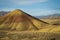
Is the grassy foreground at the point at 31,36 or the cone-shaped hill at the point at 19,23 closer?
the grassy foreground at the point at 31,36

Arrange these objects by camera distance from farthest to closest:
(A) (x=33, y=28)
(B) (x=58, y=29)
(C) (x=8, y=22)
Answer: (C) (x=8, y=22)
(A) (x=33, y=28)
(B) (x=58, y=29)

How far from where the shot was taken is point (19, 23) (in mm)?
115438

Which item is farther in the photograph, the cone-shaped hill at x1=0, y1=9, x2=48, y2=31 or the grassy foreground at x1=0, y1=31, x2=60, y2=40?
the cone-shaped hill at x1=0, y1=9, x2=48, y2=31

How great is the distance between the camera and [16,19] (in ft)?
399

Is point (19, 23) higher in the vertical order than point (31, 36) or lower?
lower

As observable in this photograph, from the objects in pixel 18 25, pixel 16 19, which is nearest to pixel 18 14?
pixel 16 19

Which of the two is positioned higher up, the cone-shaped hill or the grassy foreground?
the grassy foreground

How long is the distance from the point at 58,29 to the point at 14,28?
93.0 ft

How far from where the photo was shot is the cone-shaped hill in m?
111

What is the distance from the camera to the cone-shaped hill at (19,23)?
11121cm

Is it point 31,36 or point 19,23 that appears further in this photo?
point 19,23

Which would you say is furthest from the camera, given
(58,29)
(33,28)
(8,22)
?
(8,22)

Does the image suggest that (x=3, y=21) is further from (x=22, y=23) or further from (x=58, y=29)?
(x=58, y=29)

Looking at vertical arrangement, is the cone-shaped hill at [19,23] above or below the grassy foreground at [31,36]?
below
